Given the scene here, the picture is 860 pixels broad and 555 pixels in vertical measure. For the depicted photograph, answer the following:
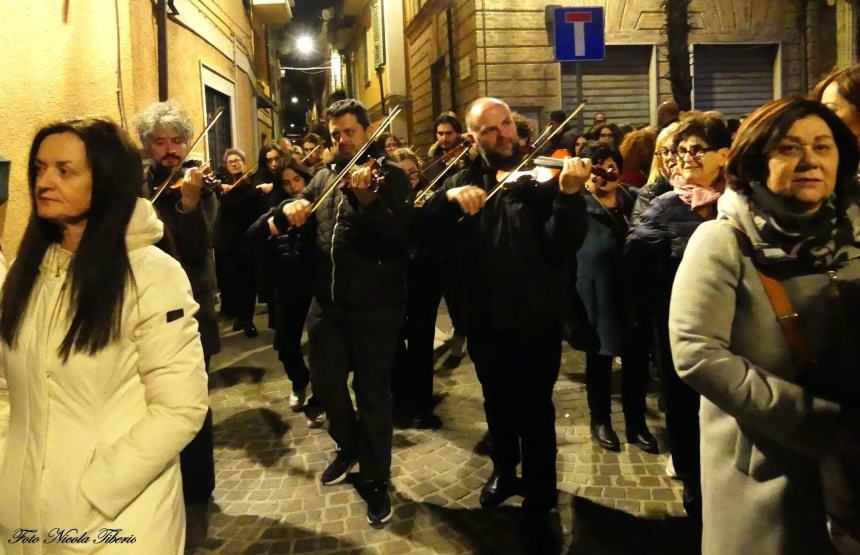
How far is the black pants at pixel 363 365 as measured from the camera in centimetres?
344

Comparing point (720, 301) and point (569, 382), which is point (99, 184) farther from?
point (569, 382)

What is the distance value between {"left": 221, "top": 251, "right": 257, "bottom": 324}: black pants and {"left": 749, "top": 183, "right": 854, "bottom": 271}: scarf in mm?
6068

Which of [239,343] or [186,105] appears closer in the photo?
[239,343]

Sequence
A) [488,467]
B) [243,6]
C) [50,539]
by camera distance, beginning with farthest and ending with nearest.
Answer: [243,6]
[488,467]
[50,539]

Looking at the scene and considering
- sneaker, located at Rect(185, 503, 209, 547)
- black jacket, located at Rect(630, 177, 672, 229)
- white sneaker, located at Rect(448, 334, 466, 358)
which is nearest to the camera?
sneaker, located at Rect(185, 503, 209, 547)

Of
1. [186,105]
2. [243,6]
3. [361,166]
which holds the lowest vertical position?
[361,166]

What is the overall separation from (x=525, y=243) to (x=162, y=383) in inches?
73.5

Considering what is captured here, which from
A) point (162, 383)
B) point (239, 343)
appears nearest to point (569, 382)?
point (239, 343)

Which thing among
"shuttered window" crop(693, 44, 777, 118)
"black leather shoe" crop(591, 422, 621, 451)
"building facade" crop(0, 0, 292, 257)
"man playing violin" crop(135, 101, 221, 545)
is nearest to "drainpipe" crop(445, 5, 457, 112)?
"shuttered window" crop(693, 44, 777, 118)

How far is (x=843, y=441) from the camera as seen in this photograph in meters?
1.61

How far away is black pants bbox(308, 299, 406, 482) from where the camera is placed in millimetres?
3438

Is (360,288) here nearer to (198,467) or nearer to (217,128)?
(198,467)

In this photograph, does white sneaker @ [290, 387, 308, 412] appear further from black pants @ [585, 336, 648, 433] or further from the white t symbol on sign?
the white t symbol on sign

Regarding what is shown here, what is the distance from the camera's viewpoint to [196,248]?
11.6ft
